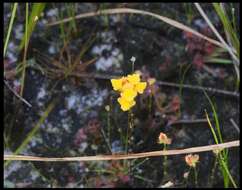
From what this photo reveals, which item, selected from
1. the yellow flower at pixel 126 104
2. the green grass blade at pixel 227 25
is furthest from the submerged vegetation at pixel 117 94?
the yellow flower at pixel 126 104

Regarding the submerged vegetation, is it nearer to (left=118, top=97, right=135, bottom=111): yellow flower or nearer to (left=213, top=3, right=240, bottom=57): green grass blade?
(left=213, top=3, right=240, bottom=57): green grass blade

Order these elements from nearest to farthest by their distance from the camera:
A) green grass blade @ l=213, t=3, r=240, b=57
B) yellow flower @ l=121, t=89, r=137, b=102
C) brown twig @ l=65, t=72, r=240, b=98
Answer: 1. yellow flower @ l=121, t=89, r=137, b=102
2. green grass blade @ l=213, t=3, r=240, b=57
3. brown twig @ l=65, t=72, r=240, b=98

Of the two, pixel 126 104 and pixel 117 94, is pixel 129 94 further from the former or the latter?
pixel 117 94

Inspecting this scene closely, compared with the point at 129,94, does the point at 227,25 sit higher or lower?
higher

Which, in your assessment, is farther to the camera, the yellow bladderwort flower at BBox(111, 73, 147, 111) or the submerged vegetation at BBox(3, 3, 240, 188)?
the submerged vegetation at BBox(3, 3, 240, 188)

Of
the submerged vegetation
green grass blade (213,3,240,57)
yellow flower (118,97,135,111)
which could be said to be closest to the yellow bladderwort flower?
yellow flower (118,97,135,111)

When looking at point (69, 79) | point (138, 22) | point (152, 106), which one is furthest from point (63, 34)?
point (152, 106)

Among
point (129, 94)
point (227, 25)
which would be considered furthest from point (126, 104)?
point (227, 25)

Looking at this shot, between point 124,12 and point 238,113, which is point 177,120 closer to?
point 238,113

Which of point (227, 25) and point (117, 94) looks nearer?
point (227, 25)
